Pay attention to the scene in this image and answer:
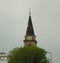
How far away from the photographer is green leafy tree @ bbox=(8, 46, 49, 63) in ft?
335

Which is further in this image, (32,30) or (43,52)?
(32,30)

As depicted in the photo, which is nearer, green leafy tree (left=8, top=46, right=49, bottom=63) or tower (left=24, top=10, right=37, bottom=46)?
green leafy tree (left=8, top=46, right=49, bottom=63)

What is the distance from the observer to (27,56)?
102812 millimetres

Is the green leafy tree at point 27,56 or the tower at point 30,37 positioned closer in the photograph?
the green leafy tree at point 27,56

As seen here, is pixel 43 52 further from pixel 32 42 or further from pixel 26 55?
pixel 32 42

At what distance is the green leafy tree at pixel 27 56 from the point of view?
4026 inches

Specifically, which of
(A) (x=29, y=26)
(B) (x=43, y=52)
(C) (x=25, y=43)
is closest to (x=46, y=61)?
(B) (x=43, y=52)

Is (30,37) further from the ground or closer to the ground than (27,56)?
further from the ground

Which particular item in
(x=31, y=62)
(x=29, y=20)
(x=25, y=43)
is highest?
(x=29, y=20)

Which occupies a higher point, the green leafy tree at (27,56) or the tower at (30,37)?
the tower at (30,37)

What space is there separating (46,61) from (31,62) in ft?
18.4

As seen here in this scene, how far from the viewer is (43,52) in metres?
105

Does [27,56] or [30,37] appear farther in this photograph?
[30,37]

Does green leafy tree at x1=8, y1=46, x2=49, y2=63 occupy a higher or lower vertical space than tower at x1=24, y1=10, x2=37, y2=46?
lower
